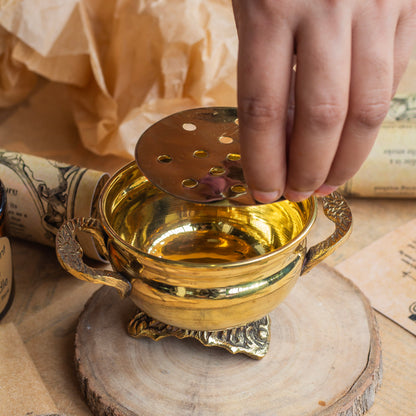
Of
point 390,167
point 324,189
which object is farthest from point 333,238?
point 390,167

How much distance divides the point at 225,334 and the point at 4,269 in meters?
0.20

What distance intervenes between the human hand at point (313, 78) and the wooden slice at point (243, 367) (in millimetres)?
180

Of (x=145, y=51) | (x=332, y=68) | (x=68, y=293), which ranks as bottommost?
(x=68, y=293)

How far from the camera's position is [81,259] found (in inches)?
15.5

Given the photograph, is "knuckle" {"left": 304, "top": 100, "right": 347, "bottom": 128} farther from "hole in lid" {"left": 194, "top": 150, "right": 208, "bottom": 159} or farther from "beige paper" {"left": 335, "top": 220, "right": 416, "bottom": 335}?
"beige paper" {"left": 335, "top": 220, "right": 416, "bottom": 335}

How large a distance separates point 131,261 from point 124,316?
4.4 inches

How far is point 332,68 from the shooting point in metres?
0.27

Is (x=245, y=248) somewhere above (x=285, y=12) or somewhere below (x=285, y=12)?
below

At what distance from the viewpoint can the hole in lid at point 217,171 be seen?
0.41m

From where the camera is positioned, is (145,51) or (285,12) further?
(145,51)

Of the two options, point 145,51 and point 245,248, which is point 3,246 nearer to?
point 245,248

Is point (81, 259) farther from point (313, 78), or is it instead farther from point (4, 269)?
point (313, 78)

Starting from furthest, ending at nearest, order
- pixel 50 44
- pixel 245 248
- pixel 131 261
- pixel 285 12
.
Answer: pixel 50 44 < pixel 245 248 < pixel 131 261 < pixel 285 12

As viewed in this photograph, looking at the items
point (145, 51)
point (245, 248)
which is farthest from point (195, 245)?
point (145, 51)
